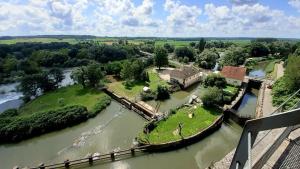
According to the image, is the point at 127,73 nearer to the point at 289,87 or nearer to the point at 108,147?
the point at 108,147

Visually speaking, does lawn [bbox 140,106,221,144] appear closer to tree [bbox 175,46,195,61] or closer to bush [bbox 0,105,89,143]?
bush [bbox 0,105,89,143]

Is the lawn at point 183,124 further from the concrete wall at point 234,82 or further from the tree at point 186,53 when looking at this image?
the tree at point 186,53

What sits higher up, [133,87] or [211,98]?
[211,98]

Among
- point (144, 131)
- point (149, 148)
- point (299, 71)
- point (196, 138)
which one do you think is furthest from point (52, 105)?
point (299, 71)

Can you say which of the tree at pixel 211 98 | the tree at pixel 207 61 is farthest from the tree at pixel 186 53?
the tree at pixel 211 98

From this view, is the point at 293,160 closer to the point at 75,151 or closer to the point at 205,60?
the point at 75,151

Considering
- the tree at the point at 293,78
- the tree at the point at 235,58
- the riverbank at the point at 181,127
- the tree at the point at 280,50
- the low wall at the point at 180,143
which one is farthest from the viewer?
the tree at the point at 280,50

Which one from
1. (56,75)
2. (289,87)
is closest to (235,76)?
(289,87)
